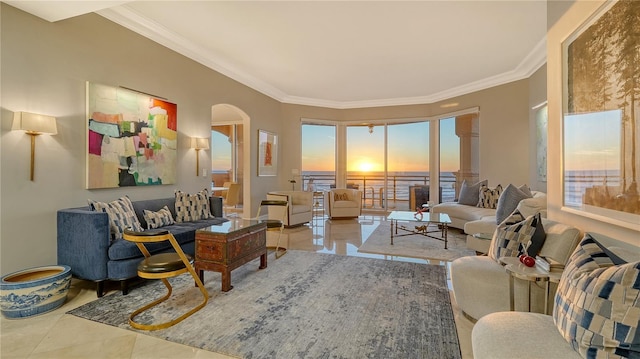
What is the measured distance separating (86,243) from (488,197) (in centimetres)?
601

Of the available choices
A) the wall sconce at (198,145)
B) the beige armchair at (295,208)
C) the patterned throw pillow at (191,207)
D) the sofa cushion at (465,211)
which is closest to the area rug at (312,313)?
the patterned throw pillow at (191,207)

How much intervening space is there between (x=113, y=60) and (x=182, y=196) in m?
1.84

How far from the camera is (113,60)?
11.1 ft

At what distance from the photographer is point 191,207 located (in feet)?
13.1

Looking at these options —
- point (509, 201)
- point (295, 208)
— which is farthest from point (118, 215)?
point (509, 201)

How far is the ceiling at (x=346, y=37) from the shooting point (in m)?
3.28

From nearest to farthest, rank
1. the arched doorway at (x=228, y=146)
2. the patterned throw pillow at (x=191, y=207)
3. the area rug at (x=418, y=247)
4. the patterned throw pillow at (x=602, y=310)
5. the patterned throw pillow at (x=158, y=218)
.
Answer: the patterned throw pillow at (x=602, y=310)
the patterned throw pillow at (x=158, y=218)
the patterned throw pillow at (x=191, y=207)
the area rug at (x=418, y=247)
the arched doorway at (x=228, y=146)

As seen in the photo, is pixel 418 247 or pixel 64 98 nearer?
pixel 64 98

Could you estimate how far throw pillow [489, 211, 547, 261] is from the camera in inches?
82.9

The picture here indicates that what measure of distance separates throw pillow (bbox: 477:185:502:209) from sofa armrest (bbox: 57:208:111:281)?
18.9 feet

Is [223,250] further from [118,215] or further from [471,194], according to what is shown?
[471,194]

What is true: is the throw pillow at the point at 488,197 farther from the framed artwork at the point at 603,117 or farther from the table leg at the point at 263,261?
the table leg at the point at 263,261

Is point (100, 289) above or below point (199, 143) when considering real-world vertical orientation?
below

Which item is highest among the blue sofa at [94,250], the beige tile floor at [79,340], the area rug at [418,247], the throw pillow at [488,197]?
the throw pillow at [488,197]
